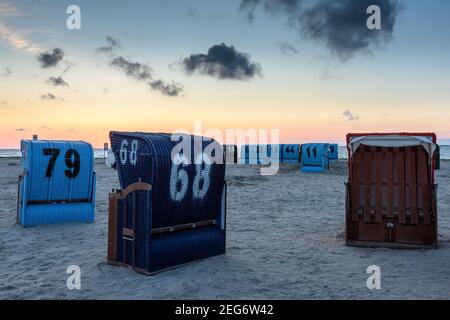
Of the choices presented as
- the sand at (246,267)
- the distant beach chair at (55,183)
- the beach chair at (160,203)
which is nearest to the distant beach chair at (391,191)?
the sand at (246,267)

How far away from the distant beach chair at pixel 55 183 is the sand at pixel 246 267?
0.48 meters

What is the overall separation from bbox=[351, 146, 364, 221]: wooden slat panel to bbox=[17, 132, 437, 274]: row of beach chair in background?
0.07ft

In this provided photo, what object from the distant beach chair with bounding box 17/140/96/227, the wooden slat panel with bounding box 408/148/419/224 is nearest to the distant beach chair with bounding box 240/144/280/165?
the distant beach chair with bounding box 17/140/96/227

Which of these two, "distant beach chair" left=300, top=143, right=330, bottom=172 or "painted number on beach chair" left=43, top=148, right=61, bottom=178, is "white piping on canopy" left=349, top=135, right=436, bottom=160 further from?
"distant beach chair" left=300, top=143, right=330, bottom=172

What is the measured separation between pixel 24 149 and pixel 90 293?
7.25 meters

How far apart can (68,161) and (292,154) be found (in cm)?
3680

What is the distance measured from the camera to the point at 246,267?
7930 millimetres

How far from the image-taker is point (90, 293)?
20.9 feet

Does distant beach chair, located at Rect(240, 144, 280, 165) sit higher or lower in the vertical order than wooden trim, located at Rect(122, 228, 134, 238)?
higher

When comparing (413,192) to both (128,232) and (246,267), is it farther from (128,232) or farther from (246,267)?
(128,232)

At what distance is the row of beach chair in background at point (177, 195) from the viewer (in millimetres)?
7496

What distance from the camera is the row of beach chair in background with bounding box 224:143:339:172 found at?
119 feet
